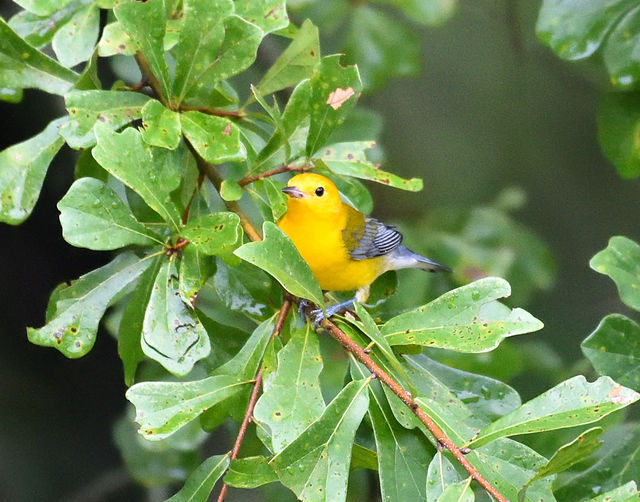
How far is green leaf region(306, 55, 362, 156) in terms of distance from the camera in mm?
1792

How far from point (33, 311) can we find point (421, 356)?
2245mm

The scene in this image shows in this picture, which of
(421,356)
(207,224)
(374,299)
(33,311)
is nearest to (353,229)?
(374,299)

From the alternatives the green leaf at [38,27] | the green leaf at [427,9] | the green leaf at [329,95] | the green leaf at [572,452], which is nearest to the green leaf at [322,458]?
the green leaf at [572,452]

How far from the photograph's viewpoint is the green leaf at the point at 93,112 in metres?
1.72

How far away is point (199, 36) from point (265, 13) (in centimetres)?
23

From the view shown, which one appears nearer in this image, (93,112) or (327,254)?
(93,112)

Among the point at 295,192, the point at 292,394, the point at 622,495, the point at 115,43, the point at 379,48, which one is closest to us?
the point at 622,495

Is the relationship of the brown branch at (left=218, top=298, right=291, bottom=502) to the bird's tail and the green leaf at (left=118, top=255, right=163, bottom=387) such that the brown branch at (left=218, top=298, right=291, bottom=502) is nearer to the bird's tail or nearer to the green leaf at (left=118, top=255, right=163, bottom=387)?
the green leaf at (left=118, top=255, right=163, bottom=387)

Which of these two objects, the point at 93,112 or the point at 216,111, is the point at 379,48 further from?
the point at 93,112

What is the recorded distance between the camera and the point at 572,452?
4.48ft

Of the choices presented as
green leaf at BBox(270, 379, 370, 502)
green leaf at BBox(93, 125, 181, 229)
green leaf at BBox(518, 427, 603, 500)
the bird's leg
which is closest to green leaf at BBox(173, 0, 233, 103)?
green leaf at BBox(93, 125, 181, 229)

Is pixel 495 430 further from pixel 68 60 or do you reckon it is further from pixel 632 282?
pixel 68 60

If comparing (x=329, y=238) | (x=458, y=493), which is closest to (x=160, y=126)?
(x=329, y=238)

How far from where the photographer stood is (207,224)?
5.34ft
